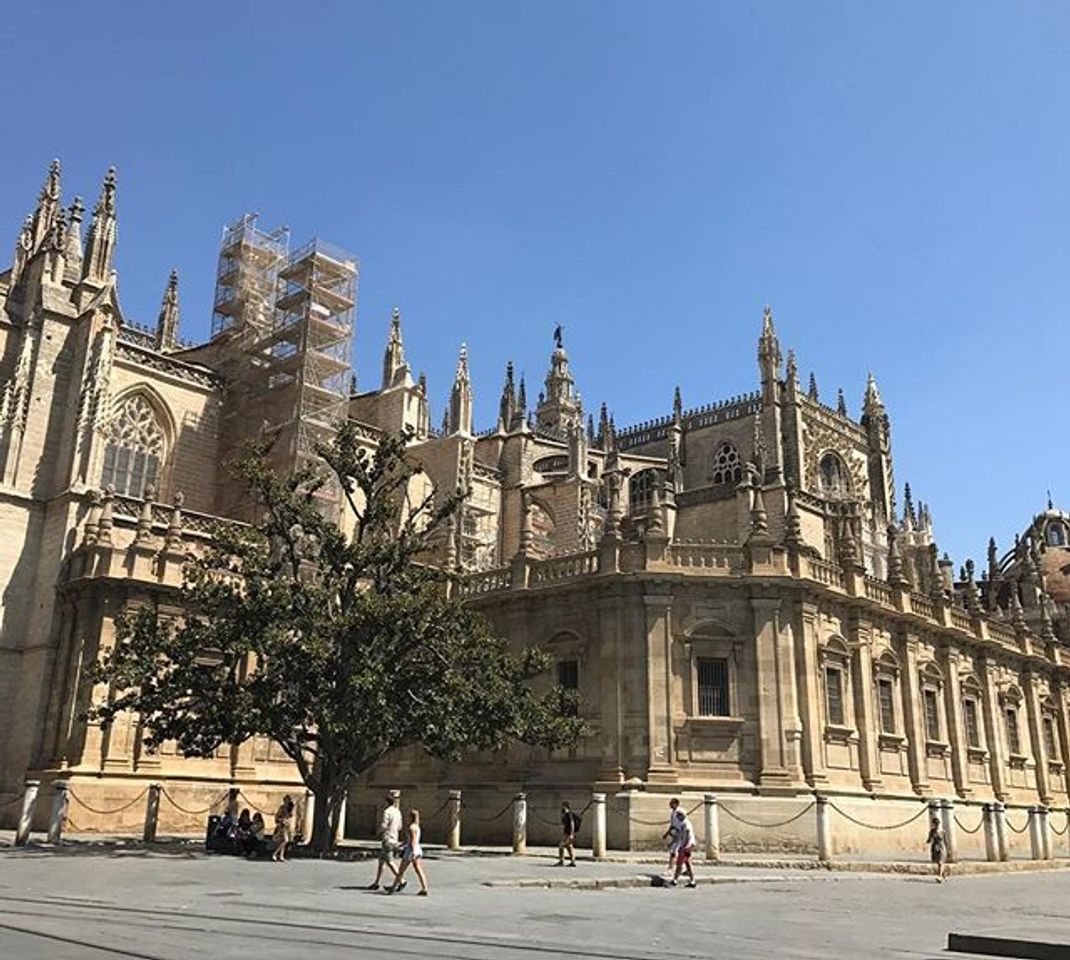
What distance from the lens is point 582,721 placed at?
2475 cm

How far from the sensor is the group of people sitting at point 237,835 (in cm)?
2025

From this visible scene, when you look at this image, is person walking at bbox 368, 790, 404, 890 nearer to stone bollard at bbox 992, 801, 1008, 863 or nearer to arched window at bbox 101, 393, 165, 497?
stone bollard at bbox 992, 801, 1008, 863

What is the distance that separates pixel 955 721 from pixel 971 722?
2303 millimetres

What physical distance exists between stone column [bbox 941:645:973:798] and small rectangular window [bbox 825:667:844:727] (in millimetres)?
6364

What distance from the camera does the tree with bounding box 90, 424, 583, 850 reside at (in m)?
20.5

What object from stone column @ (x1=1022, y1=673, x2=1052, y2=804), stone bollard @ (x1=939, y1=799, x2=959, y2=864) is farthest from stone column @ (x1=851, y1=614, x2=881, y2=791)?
stone column @ (x1=1022, y1=673, x2=1052, y2=804)

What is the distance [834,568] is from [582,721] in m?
8.95

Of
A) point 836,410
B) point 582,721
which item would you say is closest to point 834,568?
point 582,721

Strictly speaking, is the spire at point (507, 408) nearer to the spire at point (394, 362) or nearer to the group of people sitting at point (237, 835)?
the spire at point (394, 362)

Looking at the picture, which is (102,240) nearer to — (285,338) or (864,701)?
(285,338)

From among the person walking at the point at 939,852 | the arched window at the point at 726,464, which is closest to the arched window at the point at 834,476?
the arched window at the point at 726,464

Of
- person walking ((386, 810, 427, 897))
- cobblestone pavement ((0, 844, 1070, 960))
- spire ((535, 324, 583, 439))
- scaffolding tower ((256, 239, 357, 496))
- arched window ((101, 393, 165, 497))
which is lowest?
cobblestone pavement ((0, 844, 1070, 960))

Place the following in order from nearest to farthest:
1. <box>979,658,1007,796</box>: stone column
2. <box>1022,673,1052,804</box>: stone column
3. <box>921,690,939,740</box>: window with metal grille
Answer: <box>921,690,939,740</box>: window with metal grille, <box>979,658,1007,796</box>: stone column, <box>1022,673,1052,804</box>: stone column

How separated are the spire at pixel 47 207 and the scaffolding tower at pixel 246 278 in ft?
25.1
